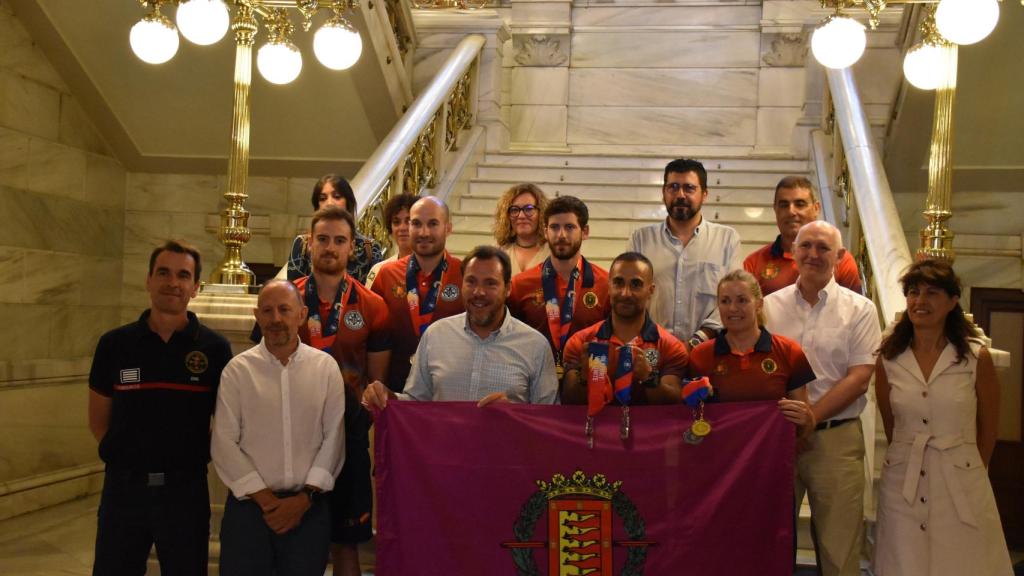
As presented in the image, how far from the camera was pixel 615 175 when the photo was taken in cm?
1031

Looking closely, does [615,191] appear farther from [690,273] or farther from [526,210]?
[690,273]

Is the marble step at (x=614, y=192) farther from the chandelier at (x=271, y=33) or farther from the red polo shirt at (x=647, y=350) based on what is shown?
the red polo shirt at (x=647, y=350)

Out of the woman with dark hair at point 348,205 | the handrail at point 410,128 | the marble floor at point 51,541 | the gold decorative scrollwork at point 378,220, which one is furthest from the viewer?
the handrail at point 410,128

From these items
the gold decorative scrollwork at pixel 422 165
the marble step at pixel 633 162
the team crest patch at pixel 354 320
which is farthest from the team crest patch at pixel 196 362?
the marble step at pixel 633 162

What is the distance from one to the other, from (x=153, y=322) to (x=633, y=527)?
226 cm

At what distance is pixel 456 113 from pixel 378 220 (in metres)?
2.54

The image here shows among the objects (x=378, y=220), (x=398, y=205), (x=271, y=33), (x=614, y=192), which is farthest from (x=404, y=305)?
(x=614, y=192)

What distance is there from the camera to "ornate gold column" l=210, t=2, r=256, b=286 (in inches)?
250

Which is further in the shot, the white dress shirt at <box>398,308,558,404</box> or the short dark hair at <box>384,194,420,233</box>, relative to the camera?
the short dark hair at <box>384,194,420,233</box>

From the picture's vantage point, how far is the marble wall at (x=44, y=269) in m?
9.04

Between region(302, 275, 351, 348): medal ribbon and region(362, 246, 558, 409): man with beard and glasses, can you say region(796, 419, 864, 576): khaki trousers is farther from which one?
region(302, 275, 351, 348): medal ribbon

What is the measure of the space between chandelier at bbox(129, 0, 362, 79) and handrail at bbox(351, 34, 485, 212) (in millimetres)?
965

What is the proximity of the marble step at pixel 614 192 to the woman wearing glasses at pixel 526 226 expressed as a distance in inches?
148

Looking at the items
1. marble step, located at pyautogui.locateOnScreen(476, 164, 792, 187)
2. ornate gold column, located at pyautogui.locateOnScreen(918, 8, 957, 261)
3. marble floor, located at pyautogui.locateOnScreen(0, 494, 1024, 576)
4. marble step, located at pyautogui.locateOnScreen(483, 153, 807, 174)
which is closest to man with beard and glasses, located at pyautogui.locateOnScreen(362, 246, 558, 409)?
ornate gold column, located at pyautogui.locateOnScreen(918, 8, 957, 261)
